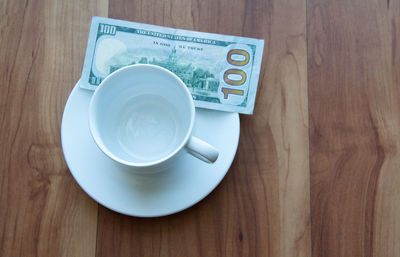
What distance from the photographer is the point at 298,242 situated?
588 millimetres

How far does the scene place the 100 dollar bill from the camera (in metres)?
0.58

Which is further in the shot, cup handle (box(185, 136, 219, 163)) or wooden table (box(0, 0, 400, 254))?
wooden table (box(0, 0, 400, 254))

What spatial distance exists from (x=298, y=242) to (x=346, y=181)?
0.13m

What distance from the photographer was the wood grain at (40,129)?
58 centimetres

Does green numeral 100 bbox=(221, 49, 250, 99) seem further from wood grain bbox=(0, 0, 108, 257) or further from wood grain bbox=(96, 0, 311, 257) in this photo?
wood grain bbox=(0, 0, 108, 257)

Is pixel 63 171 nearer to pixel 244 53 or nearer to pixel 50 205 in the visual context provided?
pixel 50 205

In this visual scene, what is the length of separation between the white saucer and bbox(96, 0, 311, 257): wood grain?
0.19 feet

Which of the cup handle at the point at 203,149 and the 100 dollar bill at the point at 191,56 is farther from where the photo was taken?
the 100 dollar bill at the point at 191,56

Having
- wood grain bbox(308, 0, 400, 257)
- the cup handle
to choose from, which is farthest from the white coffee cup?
wood grain bbox(308, 0, 400, 257)

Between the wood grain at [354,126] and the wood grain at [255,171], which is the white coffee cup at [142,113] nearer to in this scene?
the wood grain at [255,171]

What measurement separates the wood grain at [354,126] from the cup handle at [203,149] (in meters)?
0.22

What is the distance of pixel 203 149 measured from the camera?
48cm

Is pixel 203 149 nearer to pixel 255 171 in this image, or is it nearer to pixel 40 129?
pixel 255 171

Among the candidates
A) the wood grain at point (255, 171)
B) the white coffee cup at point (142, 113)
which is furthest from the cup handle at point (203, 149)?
the wood grain at point (255, 171)
